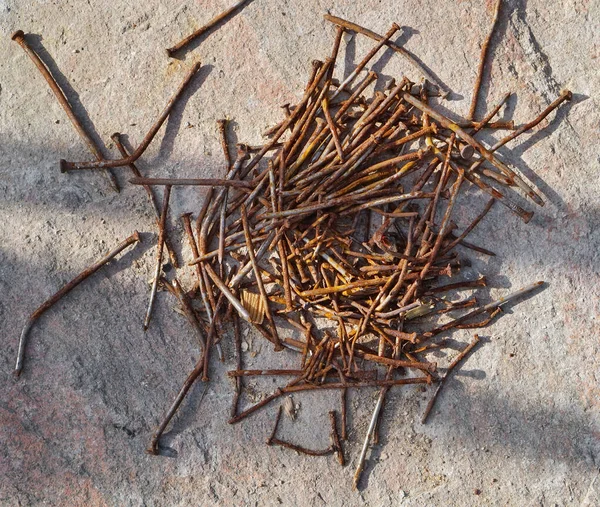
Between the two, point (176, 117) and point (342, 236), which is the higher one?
point (176, 117)

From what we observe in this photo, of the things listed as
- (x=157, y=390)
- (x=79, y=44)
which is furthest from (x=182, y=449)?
(x=79, y=44)

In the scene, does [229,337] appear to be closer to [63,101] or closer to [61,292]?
[61,292]

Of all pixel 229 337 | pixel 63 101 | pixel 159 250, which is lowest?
pixel 229 337

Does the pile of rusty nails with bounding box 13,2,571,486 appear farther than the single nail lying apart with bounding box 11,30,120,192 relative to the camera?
No

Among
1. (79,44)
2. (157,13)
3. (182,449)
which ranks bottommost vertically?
(182,449)

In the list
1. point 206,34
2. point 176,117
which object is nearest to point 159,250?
point 176,117

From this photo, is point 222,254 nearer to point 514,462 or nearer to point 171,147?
point 171,147

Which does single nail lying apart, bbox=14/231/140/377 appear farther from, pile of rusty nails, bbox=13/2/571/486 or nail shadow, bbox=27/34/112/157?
nail shadow, bbox=27/34/112/157

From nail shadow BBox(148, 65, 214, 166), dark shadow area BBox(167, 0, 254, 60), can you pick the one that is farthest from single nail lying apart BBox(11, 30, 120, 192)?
dark shadow area BBox(167, 0, 254, 60)
